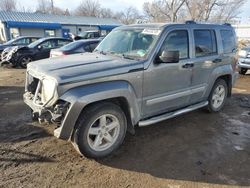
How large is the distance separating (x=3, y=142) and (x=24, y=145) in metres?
0.40

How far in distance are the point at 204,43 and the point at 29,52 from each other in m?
10.4

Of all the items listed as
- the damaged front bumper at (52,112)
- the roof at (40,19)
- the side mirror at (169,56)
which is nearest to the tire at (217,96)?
the side mirror at (169,56)

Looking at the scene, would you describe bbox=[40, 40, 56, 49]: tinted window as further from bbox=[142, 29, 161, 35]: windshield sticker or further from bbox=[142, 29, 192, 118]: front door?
bbox=[142, 29, 192, 118]: front door

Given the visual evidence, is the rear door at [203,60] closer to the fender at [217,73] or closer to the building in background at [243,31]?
the fender at [217,73]

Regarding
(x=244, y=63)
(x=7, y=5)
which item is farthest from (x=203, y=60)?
(x=7, y=5)

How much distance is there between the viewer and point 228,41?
578 centimetres

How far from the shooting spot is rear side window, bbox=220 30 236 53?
562 centimetres

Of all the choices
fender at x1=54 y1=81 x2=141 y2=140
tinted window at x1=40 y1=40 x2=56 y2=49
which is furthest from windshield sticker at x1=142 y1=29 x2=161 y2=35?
tinted window at x1=40 y1=40 x2=56 y2=49

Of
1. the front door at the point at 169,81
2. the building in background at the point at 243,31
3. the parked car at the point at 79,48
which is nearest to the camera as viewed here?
the front door at the point at 169,81

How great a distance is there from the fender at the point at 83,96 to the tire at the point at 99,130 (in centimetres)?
16

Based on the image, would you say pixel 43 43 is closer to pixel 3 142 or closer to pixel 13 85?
pixel 13 85

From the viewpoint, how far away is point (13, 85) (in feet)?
28.8

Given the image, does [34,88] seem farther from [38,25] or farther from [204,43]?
[38,25]

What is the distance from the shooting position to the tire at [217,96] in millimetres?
5738
